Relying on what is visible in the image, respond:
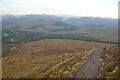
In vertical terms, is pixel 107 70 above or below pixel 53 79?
above

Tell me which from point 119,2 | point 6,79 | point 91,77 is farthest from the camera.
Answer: point 6,79

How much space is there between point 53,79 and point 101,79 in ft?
34.2

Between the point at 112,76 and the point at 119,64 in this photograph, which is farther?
the point at 119,64

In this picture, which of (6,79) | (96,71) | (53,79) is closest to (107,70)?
(96,71)

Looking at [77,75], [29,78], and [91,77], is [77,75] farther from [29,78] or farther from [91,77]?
[29,78]

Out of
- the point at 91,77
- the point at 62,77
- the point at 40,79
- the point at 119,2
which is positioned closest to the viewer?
the point at 91,77

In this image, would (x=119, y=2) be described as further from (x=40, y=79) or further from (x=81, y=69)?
(x=40, y=79)

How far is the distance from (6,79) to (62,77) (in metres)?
23.1

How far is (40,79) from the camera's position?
28094 mm

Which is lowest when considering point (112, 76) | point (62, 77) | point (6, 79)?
point (6, 79)

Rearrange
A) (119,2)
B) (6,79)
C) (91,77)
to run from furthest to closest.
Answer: (6,79) < (119,2) < (91,77)

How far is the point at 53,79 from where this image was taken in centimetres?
2531

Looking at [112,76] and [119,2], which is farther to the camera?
[119,2]

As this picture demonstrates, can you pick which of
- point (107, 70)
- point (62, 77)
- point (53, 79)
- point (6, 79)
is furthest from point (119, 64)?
point (6, 79)
